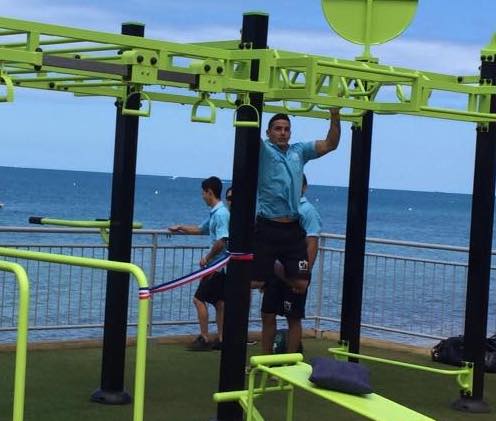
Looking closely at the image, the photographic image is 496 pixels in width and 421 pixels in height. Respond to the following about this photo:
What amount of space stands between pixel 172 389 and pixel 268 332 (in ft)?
2.80

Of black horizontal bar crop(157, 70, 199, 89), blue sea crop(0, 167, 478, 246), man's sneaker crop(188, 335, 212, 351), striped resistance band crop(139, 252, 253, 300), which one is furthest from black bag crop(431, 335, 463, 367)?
blue sea crop(0, 167, 478, 246)

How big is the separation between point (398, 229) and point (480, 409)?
242 feet

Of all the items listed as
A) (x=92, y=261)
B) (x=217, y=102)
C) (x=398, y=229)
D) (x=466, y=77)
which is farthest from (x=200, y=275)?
(x=398, y=229)

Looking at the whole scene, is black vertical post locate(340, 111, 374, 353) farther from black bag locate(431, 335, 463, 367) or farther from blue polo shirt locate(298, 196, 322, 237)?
black bag locate(431, 335, 463, 367)

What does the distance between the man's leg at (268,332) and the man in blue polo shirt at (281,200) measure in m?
0.33

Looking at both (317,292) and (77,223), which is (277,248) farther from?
(317,292)

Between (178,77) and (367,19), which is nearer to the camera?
(178,77)

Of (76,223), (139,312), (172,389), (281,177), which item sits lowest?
(172,389)

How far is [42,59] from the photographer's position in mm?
5777

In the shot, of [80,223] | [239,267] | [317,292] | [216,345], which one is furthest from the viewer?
[317,292]

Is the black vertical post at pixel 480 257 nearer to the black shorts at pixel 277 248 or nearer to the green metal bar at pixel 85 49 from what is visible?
the black shorts at pixel 277 248

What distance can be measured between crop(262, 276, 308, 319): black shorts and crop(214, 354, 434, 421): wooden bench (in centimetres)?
192

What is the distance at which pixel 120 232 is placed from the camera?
7.59 m

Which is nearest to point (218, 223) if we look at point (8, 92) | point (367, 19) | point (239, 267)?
point (367, 19)
